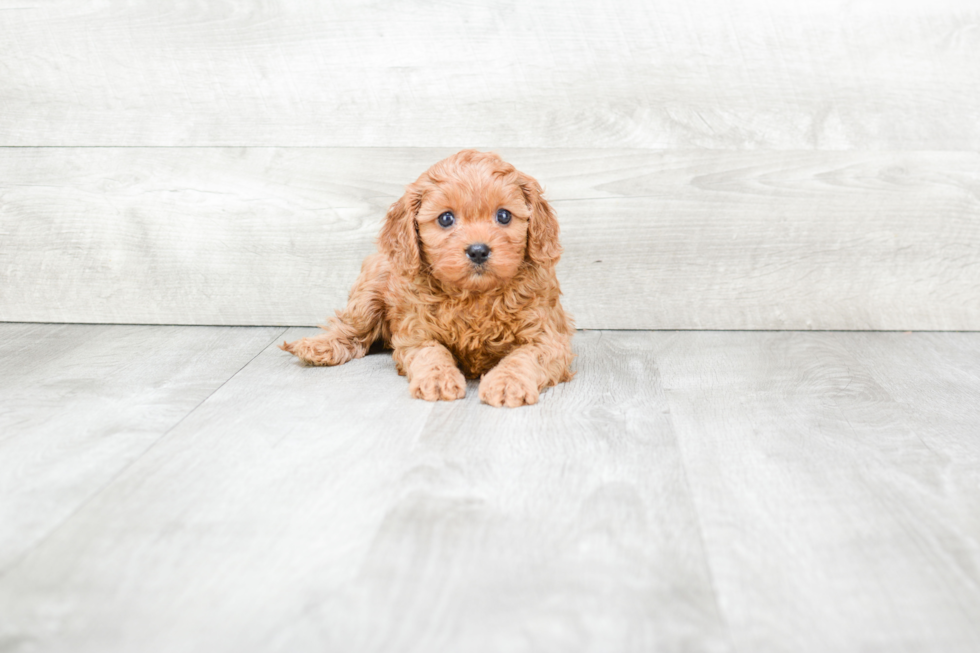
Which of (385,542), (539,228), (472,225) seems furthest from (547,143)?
(385,542)

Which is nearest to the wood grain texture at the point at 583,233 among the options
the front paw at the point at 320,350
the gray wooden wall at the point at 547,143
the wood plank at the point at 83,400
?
the gray wooden wall at the point at 547,143

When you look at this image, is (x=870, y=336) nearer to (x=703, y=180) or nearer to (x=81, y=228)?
(x=703, y=180)

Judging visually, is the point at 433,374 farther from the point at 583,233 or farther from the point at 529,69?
the point at 529,69

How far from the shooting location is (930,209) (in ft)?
10.3

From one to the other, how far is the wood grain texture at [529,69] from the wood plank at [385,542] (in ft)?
4.49

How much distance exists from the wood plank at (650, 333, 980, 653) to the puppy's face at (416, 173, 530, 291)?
2.05 ft

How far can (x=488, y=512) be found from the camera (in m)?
1.60

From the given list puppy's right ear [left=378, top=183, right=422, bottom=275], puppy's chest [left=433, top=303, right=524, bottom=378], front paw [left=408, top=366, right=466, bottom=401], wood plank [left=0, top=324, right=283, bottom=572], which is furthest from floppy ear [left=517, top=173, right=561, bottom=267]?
wood plank [left=0, top=324, right=283, bottom=572]

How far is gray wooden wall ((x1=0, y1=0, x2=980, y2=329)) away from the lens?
3.07 meters

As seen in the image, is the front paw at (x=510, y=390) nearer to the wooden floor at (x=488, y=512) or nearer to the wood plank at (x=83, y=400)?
the wooden floor at (x=488, y=512)

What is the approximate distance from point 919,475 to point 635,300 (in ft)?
5.03

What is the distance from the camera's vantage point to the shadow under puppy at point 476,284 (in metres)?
2.23

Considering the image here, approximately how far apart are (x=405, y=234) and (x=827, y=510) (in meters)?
1.31

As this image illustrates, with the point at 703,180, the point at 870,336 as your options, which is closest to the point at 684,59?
the point at 703,180
